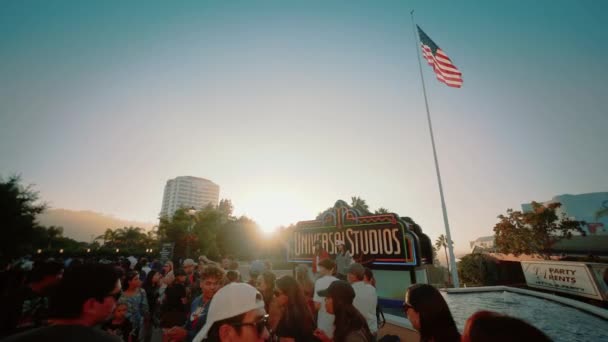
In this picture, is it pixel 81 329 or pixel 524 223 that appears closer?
pixel 81 329

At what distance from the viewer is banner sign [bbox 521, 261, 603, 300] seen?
13.4 metres

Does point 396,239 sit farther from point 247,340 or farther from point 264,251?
point 264,251

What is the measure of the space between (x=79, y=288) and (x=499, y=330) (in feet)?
10.7

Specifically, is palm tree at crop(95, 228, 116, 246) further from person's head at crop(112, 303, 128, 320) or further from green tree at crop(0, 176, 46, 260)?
person's head at crop(112, 303, 128, 320)

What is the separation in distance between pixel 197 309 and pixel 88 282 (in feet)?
8.41

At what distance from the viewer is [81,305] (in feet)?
6.63

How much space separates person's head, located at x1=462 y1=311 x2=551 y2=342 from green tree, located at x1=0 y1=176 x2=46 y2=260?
1376 inches

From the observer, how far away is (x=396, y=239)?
447 inches

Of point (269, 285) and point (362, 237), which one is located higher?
point (362, 237)

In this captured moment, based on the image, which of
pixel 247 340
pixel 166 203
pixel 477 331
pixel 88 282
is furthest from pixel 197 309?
pixel 166 203

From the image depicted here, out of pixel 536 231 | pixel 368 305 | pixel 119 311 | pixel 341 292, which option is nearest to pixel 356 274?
pixel 368 305

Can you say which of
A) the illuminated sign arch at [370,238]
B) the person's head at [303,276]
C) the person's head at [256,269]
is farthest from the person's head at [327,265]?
the illuminated sign arch at [370,238]

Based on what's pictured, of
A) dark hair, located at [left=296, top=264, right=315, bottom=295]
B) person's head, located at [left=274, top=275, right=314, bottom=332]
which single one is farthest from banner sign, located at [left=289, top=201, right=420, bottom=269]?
person's head, located at [left=274, top=275, right=314, bottom=332]

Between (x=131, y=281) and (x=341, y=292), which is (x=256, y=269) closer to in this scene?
(x=131, y=281)
